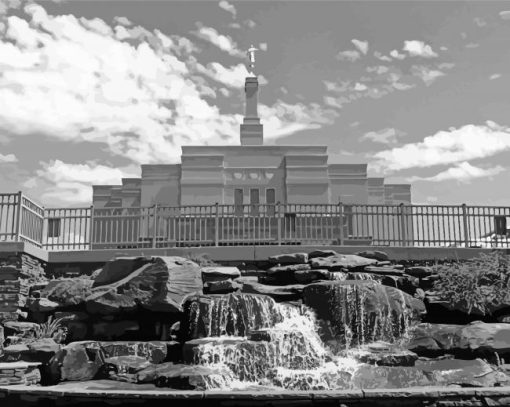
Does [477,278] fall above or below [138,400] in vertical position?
above

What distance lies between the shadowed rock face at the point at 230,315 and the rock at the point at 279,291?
0.95 meters

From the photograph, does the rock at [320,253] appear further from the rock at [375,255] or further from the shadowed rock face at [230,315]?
the shadowed rock face at [230,315]

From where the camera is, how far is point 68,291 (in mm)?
14711

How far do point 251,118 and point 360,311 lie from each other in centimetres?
3250

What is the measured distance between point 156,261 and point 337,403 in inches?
242

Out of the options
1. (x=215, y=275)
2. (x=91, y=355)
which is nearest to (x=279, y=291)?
(x=215, y=275)

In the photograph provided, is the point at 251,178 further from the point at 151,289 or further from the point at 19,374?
the point at 19,374

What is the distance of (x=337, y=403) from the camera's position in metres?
9.45

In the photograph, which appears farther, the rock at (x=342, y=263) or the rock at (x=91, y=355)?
the rock at (x=342, y=263)

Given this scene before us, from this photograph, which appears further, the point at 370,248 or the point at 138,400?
the point at 370,248

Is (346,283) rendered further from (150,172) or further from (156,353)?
(150,172)

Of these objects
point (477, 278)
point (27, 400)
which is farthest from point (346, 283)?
point (27, 400)

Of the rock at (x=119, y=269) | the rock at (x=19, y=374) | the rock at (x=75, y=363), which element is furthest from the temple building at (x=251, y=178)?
the rock at (x=19, y=374)

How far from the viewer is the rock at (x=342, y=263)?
15555 millimetres
